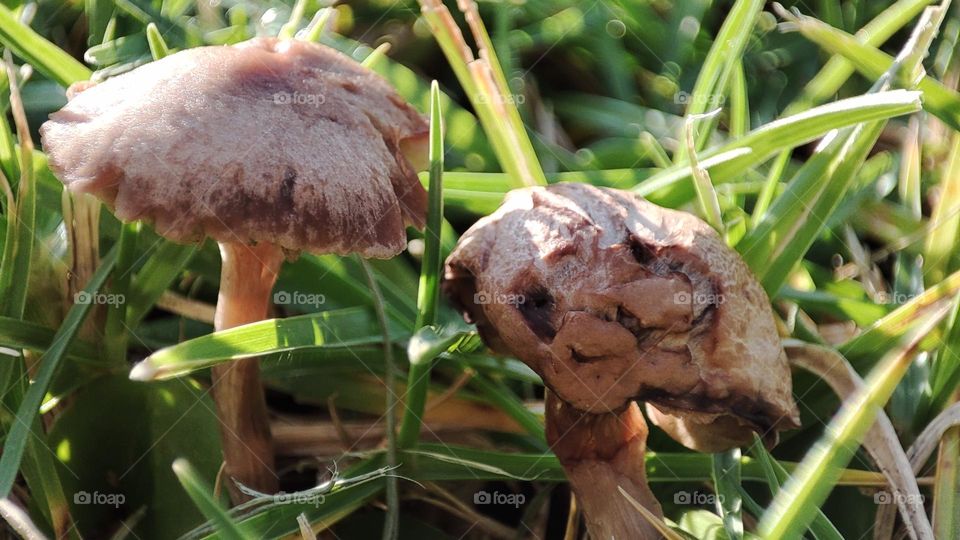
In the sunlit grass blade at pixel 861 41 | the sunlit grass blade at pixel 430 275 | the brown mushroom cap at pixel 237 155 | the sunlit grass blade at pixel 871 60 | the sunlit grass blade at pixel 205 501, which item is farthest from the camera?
the sunlit grass blade at pixel 861 41

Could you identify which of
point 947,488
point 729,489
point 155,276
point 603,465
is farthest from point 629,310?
point 155,276

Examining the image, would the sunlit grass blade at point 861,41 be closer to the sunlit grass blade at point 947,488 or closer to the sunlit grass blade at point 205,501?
the sunlit grass blade at point 947,488

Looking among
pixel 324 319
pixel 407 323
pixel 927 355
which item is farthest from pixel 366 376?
pixel 927 355

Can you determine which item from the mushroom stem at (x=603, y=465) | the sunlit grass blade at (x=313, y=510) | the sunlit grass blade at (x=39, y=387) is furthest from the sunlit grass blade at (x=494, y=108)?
the sunlit grass blade at (x=39, y=387)

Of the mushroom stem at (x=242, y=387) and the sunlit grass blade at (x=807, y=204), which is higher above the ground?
the sunlit grass blade at (x=807, y=204)

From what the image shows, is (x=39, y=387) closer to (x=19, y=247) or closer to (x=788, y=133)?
(x=19, y=247)

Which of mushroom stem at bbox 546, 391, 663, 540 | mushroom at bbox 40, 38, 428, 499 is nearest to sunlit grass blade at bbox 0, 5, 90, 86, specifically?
mushroom at bbox 40, 38, 428, 499

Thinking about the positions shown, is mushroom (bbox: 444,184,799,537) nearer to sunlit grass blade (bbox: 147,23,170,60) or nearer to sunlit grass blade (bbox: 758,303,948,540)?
sunlit grass blade (bbox: 758,303,948,540)
